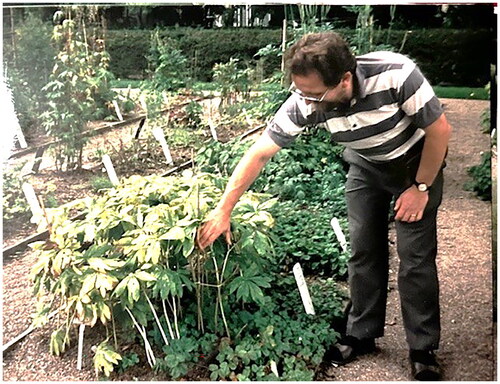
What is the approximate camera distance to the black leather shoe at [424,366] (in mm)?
1688

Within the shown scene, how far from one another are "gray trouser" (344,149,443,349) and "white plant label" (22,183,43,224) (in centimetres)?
78

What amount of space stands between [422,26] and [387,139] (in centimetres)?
32

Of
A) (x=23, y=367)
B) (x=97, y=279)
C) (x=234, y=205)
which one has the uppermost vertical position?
(x=234, y=205)

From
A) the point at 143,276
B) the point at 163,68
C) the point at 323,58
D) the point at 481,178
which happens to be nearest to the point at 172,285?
the point at 143,276

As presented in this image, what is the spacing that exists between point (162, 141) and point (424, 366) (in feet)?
2.85

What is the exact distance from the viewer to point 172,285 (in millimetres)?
1646

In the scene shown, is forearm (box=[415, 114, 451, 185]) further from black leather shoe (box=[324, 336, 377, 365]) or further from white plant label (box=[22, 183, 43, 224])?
white plant label (box=[22, 183, 43, 224])

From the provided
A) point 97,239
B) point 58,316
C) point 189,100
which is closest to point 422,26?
point 189,100

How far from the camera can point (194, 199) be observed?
5.41ft

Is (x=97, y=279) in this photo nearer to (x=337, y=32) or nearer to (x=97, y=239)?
(x=97, y=239)

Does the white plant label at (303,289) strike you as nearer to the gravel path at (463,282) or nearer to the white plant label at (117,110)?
the gravel path at (463,282)

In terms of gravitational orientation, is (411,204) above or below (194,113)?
below

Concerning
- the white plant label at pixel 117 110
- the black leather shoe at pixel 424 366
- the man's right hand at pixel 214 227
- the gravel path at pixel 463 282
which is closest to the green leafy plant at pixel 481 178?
the gravel path at pixel 463 282

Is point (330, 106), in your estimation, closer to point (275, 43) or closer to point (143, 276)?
point (275, 43)
